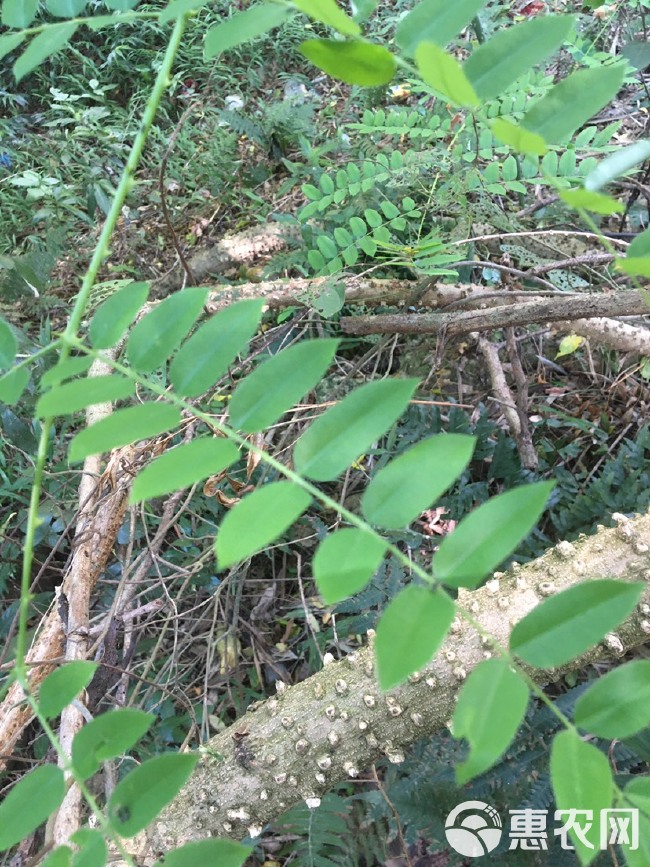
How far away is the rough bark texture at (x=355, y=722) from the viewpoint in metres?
0.91

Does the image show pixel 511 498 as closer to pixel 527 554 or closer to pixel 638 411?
pixel 527 554

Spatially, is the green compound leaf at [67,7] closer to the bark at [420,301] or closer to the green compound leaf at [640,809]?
the bark at [420,301]

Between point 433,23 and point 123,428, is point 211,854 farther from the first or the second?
point 433,23

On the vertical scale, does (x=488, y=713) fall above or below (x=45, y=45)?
below

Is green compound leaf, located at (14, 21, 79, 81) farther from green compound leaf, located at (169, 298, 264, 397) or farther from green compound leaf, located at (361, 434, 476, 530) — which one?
green compound leaf, located at (361, 434, 476, 530)

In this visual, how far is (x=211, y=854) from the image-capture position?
18.2 inches

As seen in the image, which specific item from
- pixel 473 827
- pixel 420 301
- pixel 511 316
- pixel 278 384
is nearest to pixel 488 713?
pixel 278 384

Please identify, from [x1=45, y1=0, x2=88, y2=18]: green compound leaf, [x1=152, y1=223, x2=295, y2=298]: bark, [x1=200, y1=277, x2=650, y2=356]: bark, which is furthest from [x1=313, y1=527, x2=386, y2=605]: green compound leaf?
[x1=152, y1=223, x2=295, y2=298]: bark

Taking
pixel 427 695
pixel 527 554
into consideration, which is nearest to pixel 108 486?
pixel 427 695

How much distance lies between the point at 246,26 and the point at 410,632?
49 cm

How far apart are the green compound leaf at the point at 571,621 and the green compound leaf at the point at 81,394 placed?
14.0 inches

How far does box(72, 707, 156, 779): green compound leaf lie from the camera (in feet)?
1.57

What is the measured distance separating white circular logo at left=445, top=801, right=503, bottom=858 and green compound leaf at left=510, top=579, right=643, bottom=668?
88cm

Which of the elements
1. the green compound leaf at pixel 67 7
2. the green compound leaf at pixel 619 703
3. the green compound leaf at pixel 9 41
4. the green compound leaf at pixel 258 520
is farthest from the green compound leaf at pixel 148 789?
A: the green compound leaf at pixel 67 7
